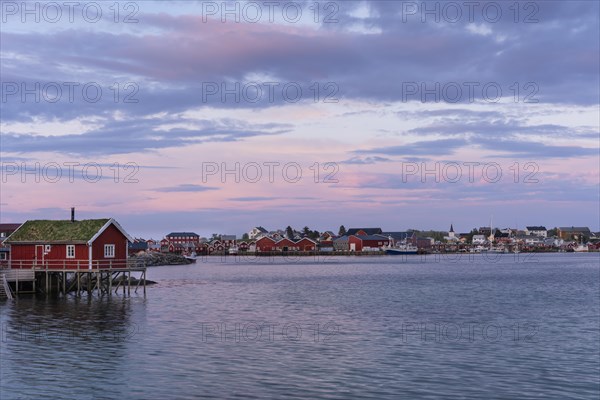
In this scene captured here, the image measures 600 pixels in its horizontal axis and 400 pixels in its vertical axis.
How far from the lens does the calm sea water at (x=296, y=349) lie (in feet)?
96.2

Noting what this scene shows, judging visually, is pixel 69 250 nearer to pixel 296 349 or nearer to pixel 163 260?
pixel 296 349

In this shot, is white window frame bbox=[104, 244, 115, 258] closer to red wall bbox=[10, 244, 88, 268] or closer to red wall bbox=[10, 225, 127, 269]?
red wall bbox=[10, 225, 127, 269]

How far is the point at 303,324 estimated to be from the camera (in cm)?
4938

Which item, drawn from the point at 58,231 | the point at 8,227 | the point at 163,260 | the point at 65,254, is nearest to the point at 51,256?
the point at 65,254

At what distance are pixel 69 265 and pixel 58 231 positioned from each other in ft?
12.9

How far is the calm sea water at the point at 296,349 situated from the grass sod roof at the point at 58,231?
6073 mm

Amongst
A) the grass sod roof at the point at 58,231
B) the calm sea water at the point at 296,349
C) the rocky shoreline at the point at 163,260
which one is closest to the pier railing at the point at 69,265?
the grass sod roof at the point at 58,231

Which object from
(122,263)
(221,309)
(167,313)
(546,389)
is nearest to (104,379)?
(546,389)

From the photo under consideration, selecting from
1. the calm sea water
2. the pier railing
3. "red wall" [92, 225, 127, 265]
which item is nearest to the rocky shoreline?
"red wall" [92, 225, 127, 265]

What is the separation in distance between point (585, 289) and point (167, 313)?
5598 cm

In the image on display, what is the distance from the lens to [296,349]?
3800 cm

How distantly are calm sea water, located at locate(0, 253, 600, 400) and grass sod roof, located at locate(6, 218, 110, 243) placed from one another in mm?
6073

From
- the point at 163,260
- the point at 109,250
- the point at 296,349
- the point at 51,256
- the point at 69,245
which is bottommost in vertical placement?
the point at 163,260

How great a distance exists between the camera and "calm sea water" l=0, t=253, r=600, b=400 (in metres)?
29.3
